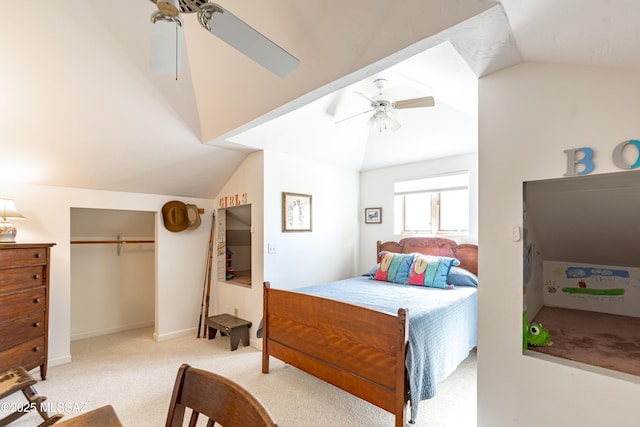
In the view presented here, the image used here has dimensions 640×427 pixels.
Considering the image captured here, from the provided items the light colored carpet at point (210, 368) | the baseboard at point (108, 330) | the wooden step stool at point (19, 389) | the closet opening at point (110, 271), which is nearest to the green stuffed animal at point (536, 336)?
the light colored carpet at point (210, 368)

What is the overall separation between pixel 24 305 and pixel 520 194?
372cm

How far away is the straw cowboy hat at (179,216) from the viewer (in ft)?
12.3

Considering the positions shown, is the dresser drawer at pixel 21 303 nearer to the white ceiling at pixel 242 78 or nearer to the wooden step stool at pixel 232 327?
the white ceiling at pixel 242 78

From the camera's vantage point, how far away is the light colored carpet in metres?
2.17

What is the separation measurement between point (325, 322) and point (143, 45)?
2455mm

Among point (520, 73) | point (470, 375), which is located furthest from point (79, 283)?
point (520, 73)

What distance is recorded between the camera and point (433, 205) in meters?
4.06

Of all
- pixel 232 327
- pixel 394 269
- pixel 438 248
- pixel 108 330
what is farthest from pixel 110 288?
pixel 438 248

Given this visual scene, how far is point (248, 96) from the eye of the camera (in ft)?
7.62

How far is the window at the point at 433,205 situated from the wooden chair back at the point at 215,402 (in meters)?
3.58

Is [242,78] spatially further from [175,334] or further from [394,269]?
[175,334]

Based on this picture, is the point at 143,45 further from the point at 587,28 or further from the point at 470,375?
the point at 470,375

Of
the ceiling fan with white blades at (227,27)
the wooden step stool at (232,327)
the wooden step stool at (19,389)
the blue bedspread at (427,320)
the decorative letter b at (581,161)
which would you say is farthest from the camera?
the wooden step stool at (232,327)

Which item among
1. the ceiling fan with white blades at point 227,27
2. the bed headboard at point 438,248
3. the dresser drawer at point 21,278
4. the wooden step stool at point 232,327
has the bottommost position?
the wooden step stool at point 232,327
